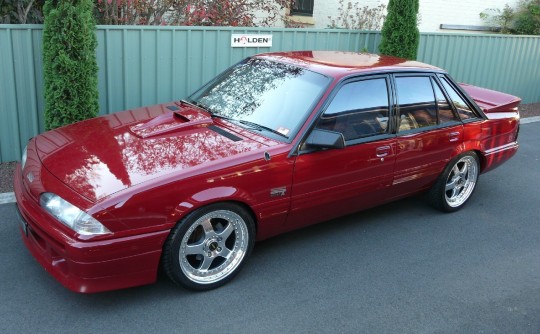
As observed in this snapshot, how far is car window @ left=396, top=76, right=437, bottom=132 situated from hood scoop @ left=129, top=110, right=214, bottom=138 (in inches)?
70.8

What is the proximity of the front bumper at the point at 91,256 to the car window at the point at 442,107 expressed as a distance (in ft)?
10.2

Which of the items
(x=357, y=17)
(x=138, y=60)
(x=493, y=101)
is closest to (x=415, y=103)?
(x=493, y=101)

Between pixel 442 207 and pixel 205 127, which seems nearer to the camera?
pixel 205 127

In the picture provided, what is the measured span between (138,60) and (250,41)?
1729 mm

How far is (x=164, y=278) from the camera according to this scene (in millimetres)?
3990

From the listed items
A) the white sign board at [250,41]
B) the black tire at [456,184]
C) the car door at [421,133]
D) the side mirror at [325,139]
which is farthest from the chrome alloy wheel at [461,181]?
the white sign board at [250,41]

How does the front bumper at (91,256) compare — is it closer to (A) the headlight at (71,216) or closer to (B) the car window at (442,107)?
(A) the headlight at (71,216)

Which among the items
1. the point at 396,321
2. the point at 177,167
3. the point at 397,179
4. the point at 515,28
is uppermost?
the point at 515,28

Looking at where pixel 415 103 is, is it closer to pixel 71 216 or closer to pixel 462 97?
pixel 462 97

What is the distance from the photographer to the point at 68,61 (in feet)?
18.7

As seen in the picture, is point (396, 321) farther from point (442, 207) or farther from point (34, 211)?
point (34, 211)

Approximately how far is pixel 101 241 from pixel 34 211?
653 mm

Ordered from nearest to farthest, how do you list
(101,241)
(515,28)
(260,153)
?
(101,241)
(260,153)
(515,28)

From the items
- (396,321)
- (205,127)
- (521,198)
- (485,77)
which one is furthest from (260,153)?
(485,77)
